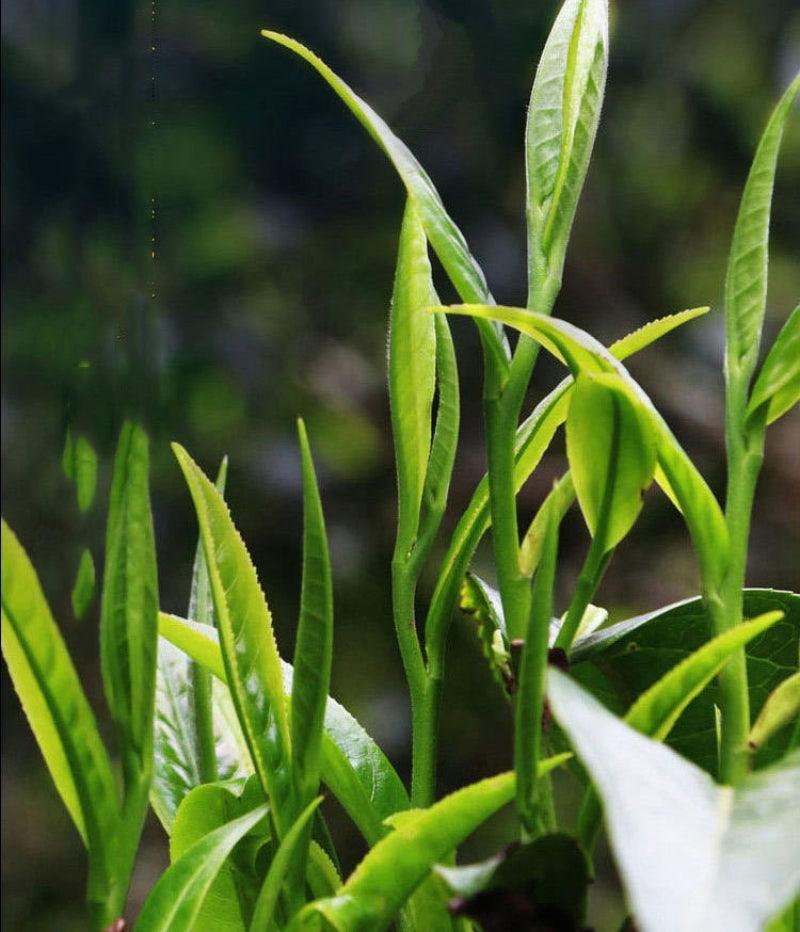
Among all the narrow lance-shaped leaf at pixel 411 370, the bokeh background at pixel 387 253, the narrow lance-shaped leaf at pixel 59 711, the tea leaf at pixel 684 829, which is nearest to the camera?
the tea leaf at pixel 684 829

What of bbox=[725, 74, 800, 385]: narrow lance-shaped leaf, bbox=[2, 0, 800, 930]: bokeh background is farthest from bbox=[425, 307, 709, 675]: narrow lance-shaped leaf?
bbox=[2, 0, 800, 930]: bokeh background

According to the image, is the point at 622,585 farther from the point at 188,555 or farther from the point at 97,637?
the point at 97,637

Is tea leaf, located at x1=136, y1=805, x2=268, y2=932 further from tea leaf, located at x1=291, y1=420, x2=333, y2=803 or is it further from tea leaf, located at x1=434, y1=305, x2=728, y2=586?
tea leaf, located at x1=434, y1=305, x2=728, y2=586

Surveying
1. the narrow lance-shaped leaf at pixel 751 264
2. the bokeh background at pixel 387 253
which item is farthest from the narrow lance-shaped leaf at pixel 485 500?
the bokeh background at pixel 387 253

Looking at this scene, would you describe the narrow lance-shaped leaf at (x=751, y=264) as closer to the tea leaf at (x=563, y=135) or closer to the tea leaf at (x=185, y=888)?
the tea leaf at (x=563, y=135)

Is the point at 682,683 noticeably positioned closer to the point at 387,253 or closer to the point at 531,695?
the point at 531,695

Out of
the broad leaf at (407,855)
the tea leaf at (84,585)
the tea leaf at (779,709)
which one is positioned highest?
the tea leaf at (84,585)

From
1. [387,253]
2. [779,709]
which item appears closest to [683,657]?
[779,709]

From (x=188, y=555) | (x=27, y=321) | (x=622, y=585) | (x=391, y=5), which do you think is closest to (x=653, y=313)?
(x=622, y=585)
